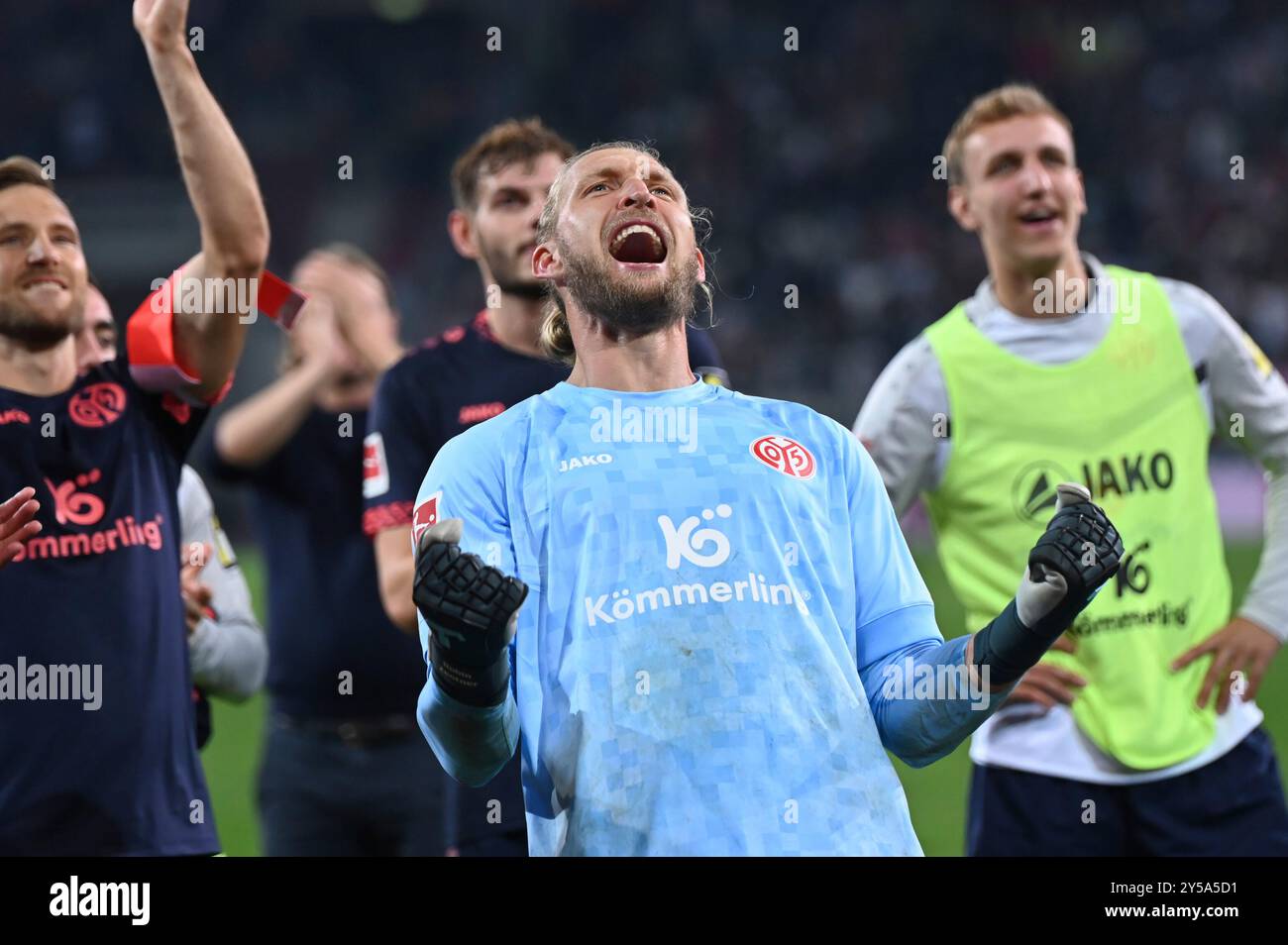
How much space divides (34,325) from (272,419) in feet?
6.40

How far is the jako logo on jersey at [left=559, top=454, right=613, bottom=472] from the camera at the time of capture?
313 cm

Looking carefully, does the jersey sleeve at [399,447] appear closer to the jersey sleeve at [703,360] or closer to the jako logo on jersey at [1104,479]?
the jersey sleeve at [703,360]

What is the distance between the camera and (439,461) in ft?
10.5

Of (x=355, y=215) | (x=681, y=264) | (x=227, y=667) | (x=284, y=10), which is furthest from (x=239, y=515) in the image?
(x=681, y=264)

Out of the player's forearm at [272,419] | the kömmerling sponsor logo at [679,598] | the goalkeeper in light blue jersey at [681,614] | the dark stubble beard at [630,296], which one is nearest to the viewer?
the goalkeeper in light blue jersey at [681,614]

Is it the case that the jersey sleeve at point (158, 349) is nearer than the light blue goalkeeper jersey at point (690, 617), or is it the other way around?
the light blue goalkeeper jersey at point (690, 617)

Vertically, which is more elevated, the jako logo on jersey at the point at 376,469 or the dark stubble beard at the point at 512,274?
the dark stubble beard at the point at 512,274

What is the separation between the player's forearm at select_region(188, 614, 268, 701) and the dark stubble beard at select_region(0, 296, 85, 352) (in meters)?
0.91

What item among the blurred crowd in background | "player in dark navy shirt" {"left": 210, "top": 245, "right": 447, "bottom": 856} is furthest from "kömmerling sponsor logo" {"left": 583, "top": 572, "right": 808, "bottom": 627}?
the blurred crowd in background

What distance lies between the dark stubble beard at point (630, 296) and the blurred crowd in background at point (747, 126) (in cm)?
1642

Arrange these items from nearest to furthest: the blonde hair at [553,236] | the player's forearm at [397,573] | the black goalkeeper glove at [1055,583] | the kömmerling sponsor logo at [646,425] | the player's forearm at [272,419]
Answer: the black goalkeeper glove at [1055,583] < the kömmerling sponsor logo at [646,425] < the blonde hair at [553,236] < the player's forearm at [397,573] < the player's forearm at [272,419]

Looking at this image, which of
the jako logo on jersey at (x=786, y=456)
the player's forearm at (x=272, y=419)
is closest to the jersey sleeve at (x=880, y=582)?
the jako logo on jersey at (x=786, y=456)

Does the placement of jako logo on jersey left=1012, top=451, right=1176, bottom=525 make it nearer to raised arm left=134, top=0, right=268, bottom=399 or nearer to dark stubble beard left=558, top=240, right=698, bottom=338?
dark stubble beard left=558, top=240, right=698, bottom=338

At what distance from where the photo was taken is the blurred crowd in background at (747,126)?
20750 millimetres
